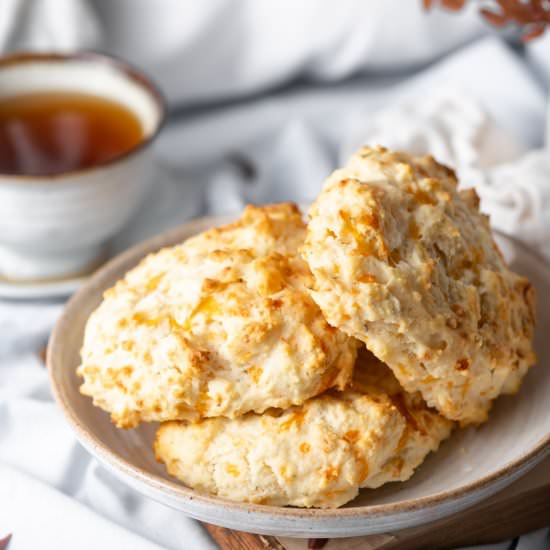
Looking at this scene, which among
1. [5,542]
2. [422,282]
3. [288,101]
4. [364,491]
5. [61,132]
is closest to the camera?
[422,282]

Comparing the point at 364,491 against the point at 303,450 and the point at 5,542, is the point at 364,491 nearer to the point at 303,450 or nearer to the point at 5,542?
the point at 303,450

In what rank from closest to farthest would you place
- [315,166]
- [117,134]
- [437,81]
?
1. [117,134]
2. [315,166]
3. [437,81]

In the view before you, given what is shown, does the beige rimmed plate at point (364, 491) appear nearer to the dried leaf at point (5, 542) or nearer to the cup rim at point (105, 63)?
the dried leaf at point (5, 542)

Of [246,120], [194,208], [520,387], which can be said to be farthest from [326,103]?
[520,387]

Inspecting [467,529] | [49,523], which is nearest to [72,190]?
[49,523]

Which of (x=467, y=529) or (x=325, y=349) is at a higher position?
(x=325, y=349)

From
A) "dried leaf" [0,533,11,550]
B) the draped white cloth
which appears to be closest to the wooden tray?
"dried leaf" [0,533,11,550]

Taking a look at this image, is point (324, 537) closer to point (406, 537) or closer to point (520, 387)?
point (406, 537)

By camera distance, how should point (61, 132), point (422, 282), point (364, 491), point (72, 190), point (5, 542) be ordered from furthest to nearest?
point (61, 132) → point (72, 190) → point (5, 542) → point (364, 491) → point (422, 282)
